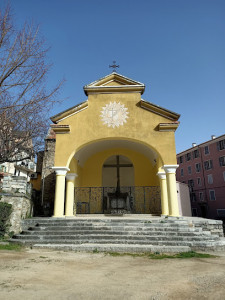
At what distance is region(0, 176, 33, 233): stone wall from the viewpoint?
8930 mm

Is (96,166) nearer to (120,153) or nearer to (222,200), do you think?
(120,153)

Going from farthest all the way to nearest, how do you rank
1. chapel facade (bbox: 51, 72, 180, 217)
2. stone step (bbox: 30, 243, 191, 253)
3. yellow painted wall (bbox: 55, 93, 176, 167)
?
yellow painted wall (bbox: 55, 93, 176, 167)
chapel facade (bbox: 51, 72, 180, 217)
stone step (bbox: 30, 243, 191, 253)

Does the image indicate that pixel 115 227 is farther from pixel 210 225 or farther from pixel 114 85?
pixel 114 85

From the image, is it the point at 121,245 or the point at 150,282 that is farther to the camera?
the point at 121,245

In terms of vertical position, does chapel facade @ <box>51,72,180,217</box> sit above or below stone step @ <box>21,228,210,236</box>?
above

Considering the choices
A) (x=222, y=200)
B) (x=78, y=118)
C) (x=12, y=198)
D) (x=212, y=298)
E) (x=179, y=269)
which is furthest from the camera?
(x=222, y=200)

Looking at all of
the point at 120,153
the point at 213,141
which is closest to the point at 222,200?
the point at 213,141

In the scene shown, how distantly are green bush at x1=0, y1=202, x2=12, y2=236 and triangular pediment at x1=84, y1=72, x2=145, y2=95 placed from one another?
6.82 m

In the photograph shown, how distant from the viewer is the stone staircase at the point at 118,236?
22.8 ft

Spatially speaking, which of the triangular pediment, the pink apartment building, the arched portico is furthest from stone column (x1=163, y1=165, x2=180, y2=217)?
the pink apartment building

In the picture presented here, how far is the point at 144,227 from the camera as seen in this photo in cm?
826

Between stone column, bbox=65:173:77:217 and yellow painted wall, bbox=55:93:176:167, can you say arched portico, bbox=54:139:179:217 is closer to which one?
stone column, bbox=65:173:77:217

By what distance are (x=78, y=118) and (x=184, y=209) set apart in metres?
19.0

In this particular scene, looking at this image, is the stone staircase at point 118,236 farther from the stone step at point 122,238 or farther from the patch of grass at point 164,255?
the patch of grass at point 164,255
